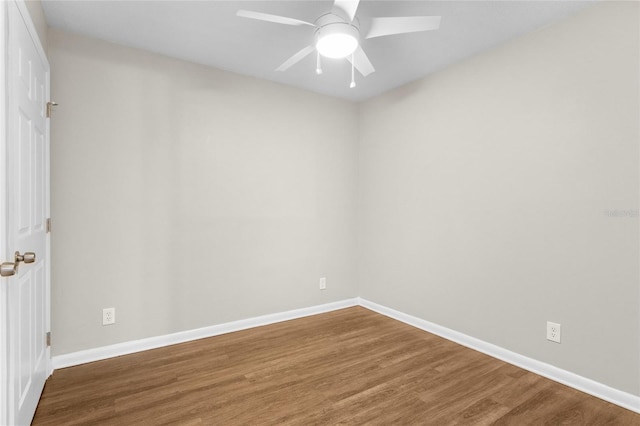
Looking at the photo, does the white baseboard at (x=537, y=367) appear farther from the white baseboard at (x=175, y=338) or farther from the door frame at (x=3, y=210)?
the door frame at (x=3, y=210)

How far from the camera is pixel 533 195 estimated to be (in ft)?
7.77

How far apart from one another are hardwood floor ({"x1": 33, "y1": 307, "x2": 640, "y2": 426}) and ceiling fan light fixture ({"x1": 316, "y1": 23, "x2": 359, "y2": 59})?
7.15 feet

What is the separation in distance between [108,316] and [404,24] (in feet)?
9.57

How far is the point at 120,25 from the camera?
231cm

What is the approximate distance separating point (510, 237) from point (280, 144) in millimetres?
2271

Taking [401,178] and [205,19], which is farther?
[401,178]

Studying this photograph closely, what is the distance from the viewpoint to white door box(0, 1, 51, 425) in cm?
133

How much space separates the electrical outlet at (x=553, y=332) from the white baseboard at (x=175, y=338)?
206cm

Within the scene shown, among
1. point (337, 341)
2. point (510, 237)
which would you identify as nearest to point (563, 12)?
point (510, 237)

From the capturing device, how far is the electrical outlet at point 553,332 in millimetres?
2232

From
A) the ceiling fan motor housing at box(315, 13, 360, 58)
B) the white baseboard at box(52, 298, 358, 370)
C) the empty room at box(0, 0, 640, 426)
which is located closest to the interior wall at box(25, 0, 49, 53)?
the empty room at box(0, 0, 640, 426)

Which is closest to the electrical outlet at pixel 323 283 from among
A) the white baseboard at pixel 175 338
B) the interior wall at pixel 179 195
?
the interior wall at pixel 179 195

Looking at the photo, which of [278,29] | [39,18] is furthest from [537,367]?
[39,18]

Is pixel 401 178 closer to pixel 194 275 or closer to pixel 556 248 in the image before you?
pixel 556 248
